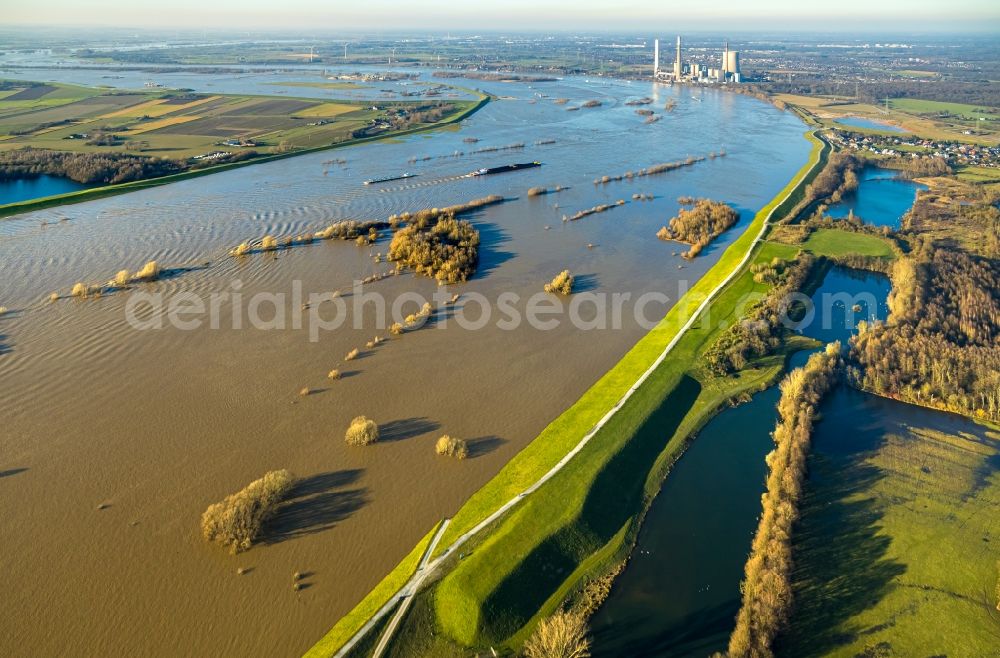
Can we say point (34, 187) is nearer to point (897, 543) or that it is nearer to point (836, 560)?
point (836, 560)

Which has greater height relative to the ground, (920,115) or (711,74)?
(711,74)

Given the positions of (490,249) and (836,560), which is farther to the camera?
(490,249)

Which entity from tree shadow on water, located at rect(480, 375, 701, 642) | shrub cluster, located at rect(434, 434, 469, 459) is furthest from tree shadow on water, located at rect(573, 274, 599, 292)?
shrub cluster, located at rect(434, 434, 469, 459)

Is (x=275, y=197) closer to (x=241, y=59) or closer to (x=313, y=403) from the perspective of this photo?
(x=313, y=403)

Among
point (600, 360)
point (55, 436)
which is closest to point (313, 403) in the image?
point (55, 436)

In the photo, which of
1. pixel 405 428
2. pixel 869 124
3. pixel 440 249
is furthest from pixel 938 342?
pixel 869 124

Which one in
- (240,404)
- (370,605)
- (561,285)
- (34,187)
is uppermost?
(34,187)
